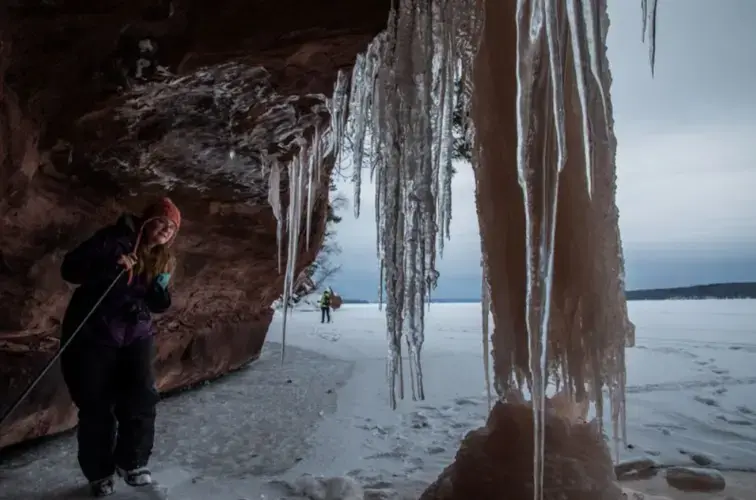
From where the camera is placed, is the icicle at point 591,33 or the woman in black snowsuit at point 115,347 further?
the woman in black snowsuit at point 115,347

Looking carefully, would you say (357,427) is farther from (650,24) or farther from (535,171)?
(650,24)

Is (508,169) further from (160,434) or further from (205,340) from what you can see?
(205,340)

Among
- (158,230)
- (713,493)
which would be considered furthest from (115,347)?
(713,493)

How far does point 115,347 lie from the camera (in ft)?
7.50

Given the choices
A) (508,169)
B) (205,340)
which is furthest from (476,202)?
(205,340)

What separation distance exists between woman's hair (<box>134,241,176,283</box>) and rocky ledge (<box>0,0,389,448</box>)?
80 cm

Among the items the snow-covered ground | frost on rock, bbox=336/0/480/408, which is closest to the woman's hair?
the snow-covered ground

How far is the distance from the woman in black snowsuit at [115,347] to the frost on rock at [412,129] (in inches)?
46.8

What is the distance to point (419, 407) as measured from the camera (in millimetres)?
4230

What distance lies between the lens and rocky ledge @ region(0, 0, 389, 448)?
2150 mm

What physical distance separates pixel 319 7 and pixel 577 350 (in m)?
1.73

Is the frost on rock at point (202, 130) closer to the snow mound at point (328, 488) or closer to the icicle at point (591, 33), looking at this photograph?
the icicle at point (591, 33)

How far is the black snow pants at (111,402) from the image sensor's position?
2.18 m

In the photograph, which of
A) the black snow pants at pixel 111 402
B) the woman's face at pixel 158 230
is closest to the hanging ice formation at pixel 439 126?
the woman's face at pixel 158 230
